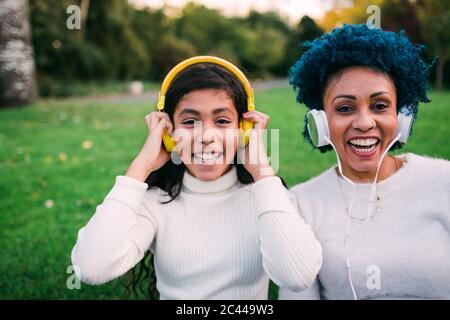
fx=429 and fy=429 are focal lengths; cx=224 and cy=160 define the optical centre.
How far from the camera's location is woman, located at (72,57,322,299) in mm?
1892

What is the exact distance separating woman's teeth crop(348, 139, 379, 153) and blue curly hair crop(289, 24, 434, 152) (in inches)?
9.9

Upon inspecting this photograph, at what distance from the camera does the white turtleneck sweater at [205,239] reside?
1789mm

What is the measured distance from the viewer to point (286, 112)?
1012 centimetres

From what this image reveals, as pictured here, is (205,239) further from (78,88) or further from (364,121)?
(78,88)

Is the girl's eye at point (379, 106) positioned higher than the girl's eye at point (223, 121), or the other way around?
the girl's eye at point (379, 106)

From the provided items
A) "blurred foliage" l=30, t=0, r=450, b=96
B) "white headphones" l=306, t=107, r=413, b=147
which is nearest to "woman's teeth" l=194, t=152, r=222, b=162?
"white headphones" l=306, t=107, r=413, b=147

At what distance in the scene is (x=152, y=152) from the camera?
2045 mm

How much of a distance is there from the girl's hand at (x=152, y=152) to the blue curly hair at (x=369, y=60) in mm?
737

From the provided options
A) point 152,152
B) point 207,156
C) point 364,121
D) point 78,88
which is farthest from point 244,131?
point 78,88

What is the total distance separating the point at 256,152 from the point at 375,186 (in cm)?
60

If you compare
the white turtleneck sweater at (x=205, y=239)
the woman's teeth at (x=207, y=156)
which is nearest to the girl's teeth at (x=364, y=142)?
the white turtleneck sweater at (x=205, y=239)

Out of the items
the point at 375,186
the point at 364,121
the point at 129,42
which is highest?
the point at 364,121

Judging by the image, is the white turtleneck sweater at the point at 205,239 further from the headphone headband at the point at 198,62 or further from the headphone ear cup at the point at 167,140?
the headphone headband at the point at 198,62

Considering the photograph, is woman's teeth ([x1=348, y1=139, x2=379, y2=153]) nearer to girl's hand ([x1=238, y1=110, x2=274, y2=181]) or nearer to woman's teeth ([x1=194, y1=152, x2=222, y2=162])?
girl's hand ([x1=238, y1=110, x2=274, y2=181])
